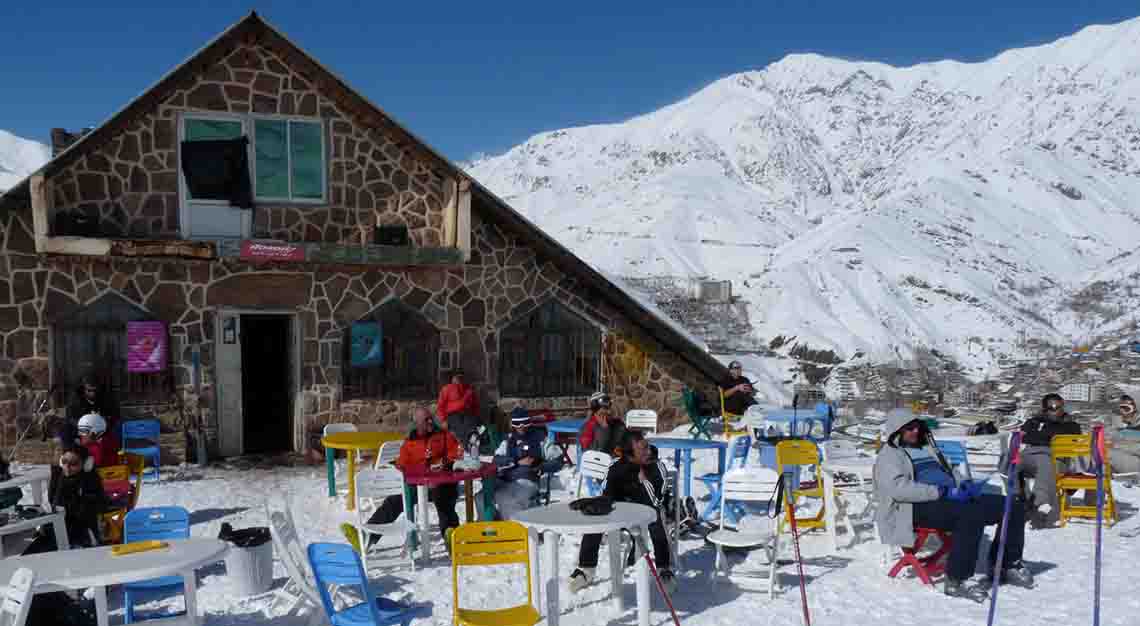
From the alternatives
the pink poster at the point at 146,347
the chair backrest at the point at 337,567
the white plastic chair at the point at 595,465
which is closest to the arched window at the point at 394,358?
the pink poster at the point at 146,347

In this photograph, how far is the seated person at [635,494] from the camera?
680cm

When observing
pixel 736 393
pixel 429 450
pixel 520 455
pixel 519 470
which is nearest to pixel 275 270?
pixel 520 455

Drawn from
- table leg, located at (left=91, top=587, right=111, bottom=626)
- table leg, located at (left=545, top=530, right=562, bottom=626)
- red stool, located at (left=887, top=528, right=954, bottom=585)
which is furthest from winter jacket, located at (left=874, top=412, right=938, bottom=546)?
table leg, located at (left=91, top=587, right=111, bottom=626)

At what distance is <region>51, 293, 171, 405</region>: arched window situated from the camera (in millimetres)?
11359

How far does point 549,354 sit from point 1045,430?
6.48 meters

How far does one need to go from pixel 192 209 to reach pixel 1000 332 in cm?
2237

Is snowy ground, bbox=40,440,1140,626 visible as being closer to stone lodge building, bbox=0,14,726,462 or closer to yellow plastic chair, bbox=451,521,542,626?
yellow plastic chair, bbox=451,521,542,626

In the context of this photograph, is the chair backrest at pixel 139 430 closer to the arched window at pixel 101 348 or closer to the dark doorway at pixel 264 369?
the arched window at pixel 101 348

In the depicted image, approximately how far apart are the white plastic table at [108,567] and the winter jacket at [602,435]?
4.32m

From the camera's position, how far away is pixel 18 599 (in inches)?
181

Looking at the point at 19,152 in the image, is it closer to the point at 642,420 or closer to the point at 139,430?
the point at 139,430

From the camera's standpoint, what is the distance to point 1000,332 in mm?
26656

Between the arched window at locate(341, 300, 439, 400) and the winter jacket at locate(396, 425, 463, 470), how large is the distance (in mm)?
4316

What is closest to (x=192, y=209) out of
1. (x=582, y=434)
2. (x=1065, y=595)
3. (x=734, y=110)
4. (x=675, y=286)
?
(x=582, y=434)
